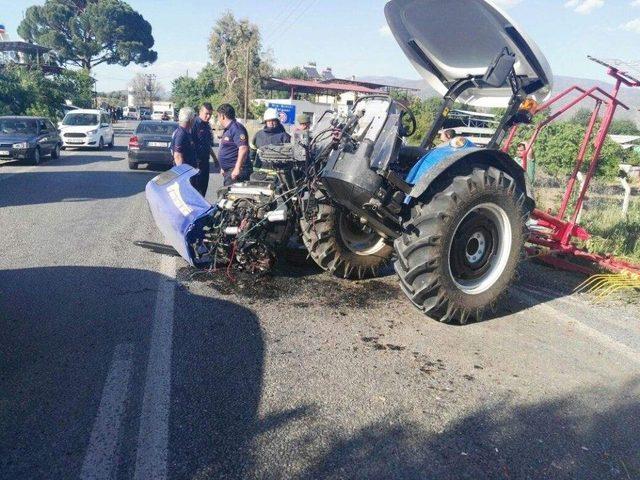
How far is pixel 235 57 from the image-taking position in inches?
2100

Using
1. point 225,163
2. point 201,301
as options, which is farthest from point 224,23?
point 201,301

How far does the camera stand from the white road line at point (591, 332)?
4.35 meters

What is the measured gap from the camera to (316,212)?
549 cm

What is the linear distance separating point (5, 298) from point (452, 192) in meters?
3.97

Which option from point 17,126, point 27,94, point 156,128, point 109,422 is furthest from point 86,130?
point 109,422

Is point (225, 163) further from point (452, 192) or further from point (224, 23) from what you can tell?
point (224, 23)

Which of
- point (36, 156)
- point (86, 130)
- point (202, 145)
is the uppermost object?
point (202, 145)

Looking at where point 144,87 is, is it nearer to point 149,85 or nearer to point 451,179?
point 149,85

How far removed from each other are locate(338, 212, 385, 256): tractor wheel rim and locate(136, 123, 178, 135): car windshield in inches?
495

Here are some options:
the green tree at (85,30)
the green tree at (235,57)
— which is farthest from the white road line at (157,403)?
the green tree at (85,30)

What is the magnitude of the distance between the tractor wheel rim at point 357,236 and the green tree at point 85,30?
65.9 m

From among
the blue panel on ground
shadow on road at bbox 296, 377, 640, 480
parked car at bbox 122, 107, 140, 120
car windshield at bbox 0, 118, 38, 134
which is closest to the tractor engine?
the blue panel on ground

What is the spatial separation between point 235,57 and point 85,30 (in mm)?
22493

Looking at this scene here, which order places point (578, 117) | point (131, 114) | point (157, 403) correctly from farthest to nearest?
point (131, 114)
point (578, 117)
point (157, 403)
